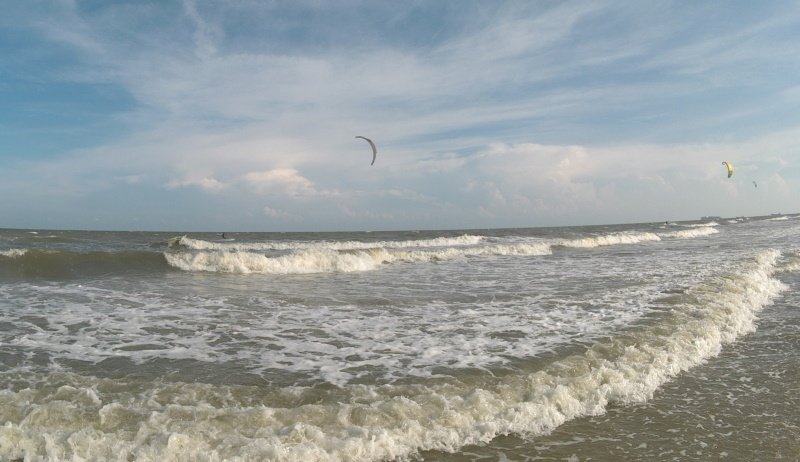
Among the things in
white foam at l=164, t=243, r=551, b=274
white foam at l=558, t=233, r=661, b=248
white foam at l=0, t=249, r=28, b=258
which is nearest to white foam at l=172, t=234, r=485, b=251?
white foam at l=558, t=233, r=661, b=248

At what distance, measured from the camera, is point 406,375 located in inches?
223

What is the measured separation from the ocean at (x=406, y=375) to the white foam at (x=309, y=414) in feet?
0.06

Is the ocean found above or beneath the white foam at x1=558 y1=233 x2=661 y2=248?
beneath

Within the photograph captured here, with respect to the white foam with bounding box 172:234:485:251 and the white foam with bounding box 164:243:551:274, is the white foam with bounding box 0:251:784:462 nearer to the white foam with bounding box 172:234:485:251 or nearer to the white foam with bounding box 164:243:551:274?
the white foam with bounding box 164:243:551:274

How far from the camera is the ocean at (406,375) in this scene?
13.3 ft

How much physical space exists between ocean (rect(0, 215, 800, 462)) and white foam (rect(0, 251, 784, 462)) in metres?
0.02

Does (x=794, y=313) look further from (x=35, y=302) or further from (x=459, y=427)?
(x=35, y=302)

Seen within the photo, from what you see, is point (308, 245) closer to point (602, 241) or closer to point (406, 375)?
point (602, 241)

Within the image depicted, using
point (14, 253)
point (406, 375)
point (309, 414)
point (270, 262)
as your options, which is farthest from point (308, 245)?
point (309, 414)

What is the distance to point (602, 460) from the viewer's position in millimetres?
3893

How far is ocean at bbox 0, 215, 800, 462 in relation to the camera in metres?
4.05

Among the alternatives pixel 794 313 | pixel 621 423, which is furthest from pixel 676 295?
pixel 621 423

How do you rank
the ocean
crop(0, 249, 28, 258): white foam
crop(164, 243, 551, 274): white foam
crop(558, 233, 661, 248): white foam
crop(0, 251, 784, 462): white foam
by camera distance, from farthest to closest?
crop(558, 233, 661, 248): white foam < crop(164, 243, 551, 274): white foam < crop(0, 249, 28, 258): white foam < the ocean < crop(0, 251, 784, 462): white foam

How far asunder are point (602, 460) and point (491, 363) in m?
2.24
